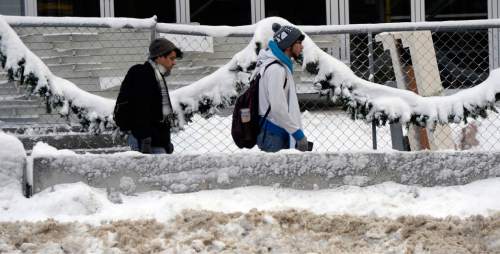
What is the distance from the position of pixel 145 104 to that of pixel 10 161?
1431mm

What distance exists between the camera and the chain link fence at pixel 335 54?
9.49 metres

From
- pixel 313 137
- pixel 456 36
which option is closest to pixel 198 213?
pixel 313 137

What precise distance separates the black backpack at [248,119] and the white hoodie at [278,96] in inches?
1.5

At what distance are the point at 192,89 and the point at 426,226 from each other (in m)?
3.04

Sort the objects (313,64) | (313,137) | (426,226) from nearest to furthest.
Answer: (426,226) < (313,64) < (313,137)

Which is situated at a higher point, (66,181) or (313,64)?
(313,64)

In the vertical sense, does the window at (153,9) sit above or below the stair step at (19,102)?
above

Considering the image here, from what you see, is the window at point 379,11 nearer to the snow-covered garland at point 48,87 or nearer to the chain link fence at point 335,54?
the chain link fence at point 335,54

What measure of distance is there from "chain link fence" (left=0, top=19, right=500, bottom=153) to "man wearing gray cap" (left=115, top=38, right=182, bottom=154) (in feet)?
3.96

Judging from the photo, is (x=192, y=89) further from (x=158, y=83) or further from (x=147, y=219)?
(x=147, y=219)

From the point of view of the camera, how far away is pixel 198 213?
595 centimetres

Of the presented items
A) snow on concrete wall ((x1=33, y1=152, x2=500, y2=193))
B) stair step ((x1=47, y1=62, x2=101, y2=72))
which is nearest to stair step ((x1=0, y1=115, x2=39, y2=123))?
stair step ((x1=47, y1=62, x2=101, y2=72))

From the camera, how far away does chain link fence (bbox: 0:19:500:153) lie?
9.49m

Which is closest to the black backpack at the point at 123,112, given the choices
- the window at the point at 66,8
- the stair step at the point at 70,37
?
the stair step at the point at 70,37
